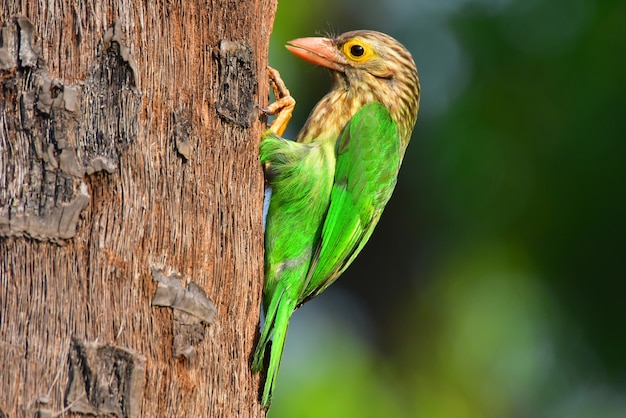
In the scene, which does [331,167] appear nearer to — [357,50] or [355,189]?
[355,189]

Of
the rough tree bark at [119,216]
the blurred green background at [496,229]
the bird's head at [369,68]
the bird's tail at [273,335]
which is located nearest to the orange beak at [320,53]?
the bird's head at [369,68]

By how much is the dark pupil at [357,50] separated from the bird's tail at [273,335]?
4.90 ft

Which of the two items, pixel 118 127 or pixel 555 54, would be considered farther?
pixel 555 54

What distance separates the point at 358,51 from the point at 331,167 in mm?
850

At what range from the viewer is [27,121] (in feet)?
7.34

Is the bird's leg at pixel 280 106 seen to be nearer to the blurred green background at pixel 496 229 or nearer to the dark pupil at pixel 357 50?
the dark pupil at pixel 357 50

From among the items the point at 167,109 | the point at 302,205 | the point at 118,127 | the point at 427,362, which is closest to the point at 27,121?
the point at 118,127

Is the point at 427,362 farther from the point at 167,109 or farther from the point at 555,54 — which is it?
the point at 167,109

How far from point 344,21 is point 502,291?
282 cm

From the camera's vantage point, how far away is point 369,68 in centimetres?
427

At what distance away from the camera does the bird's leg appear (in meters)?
3.44

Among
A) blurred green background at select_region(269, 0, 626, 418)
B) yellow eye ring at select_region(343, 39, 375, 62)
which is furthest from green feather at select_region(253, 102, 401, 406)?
blurred green background at select_region(269, 0, 626, 418)

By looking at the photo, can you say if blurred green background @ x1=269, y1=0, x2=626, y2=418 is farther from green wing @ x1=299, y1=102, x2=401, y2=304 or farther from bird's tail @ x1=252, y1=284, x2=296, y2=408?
bird's tail @ x1=252, y1=284, x2=296, y2=408

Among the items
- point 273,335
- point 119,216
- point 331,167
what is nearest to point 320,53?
point 331,167
